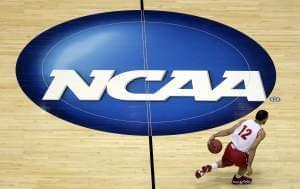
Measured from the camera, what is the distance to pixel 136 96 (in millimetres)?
10508

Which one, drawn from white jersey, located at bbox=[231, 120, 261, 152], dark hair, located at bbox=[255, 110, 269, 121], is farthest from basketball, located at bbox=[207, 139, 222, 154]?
dark hair, located at bbox=[255, 110, 269, 121]

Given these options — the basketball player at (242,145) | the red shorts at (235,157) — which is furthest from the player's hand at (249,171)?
the red shorts at (235,157)

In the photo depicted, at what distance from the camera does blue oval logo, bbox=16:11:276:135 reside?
10.1m

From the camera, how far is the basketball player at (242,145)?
324 inches

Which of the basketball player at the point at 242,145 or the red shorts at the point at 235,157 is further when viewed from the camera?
the red shorts at the point at 235,157

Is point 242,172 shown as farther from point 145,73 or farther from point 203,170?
point 145,73

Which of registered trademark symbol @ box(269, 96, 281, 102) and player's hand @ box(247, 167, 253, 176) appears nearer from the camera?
player's hand @ box(247, 167, 253, 176)

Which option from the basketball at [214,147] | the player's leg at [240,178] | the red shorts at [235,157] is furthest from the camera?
the player's leg at [240,178]

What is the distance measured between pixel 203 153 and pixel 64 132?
2050 millimetres

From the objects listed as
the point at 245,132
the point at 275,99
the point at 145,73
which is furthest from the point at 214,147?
the point at 145,73

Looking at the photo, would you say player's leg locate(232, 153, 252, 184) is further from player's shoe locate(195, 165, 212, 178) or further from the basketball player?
player's shoe locate(195, 165, 212, 178)

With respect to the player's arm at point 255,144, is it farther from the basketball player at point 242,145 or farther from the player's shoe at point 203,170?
the player's shoe at point 203,170

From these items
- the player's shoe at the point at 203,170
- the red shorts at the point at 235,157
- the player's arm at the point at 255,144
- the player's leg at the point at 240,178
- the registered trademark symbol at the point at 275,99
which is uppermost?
the player's arm at the point at 255,144

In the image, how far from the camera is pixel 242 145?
8305 mm
